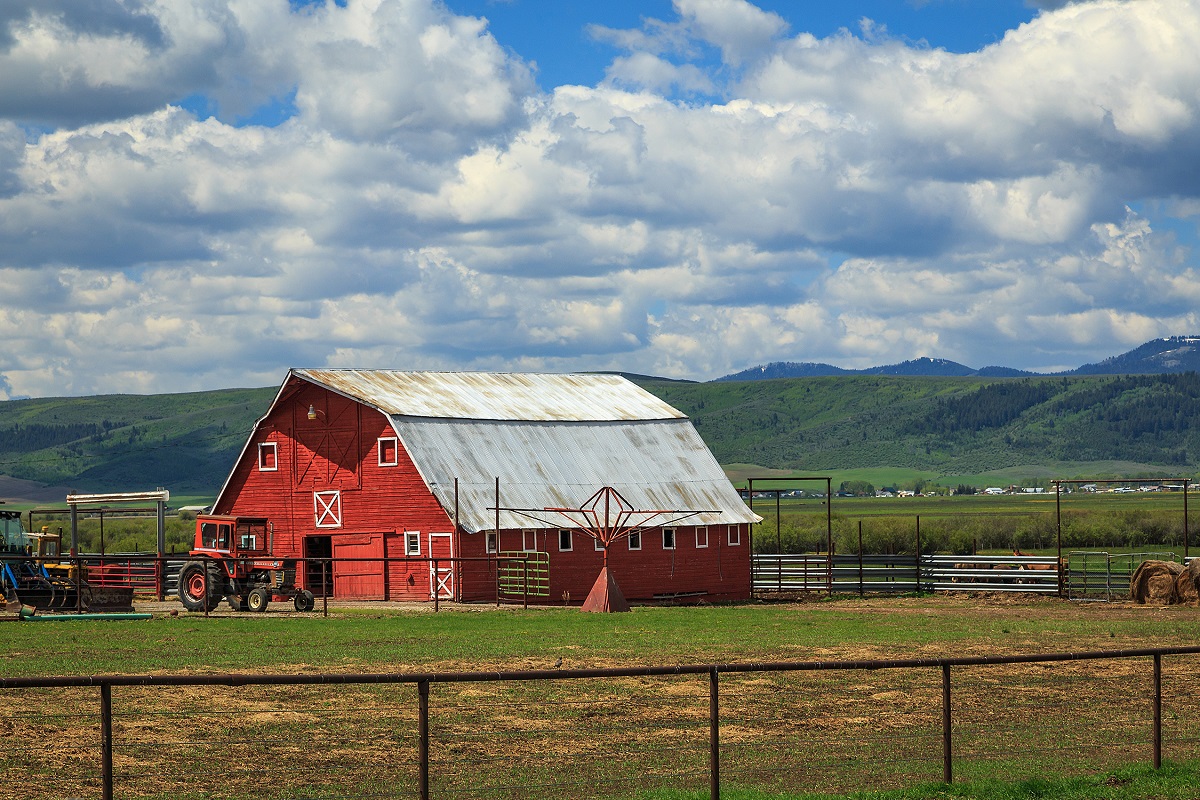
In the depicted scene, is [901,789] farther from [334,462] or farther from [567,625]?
[334,462]

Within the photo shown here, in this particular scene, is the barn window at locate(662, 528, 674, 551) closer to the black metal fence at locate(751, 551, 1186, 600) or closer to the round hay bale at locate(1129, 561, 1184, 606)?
the black metal fence at locate(751, 551, 1186, 600)

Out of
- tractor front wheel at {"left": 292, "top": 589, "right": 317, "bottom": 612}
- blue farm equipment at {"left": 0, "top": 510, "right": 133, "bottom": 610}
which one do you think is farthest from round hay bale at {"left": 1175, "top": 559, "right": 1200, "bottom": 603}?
blue farm equipment at {"left": 0, "top": 510, "right": 133, "bottom": 610}

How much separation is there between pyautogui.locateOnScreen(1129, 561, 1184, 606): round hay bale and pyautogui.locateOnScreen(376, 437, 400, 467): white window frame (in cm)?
2450

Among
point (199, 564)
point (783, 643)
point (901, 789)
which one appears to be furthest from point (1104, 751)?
point (199, 564)

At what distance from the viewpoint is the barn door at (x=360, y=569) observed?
4884 cm

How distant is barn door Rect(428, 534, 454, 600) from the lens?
153 feet

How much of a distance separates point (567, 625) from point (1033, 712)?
53.6 feet

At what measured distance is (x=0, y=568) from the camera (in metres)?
40.1

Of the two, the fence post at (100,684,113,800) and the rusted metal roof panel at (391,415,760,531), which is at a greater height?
the rusted metal roof panel at (391,415,760,531)

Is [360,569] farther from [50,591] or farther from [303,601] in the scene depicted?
[50,591]

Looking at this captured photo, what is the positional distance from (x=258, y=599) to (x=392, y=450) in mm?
8712

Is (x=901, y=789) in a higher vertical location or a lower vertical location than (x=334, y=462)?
lower

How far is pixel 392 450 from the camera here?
1938 inches

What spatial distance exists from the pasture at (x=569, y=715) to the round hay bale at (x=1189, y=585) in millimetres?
13153
